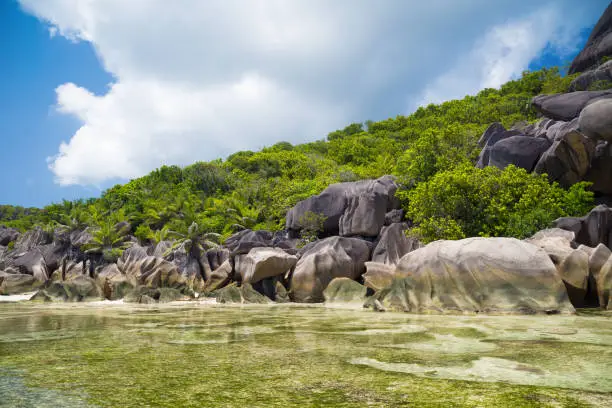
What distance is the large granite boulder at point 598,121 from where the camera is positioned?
20703 millimetres

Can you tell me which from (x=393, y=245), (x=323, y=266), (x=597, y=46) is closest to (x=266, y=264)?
(x=323, y=266)

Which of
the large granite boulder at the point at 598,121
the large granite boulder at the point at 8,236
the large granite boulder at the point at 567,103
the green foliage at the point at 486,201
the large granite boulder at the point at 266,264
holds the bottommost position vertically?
the large granite boulder at the point at 266,264

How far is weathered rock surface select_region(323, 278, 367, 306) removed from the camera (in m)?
20.4

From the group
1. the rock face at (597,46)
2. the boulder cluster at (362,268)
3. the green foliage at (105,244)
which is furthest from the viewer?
the rock face at (597,46)

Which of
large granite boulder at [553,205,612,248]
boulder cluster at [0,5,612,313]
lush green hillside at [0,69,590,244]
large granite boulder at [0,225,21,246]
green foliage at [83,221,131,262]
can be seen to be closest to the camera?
boulder cluster at [0,5,612,313]

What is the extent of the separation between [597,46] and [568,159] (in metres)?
23.0

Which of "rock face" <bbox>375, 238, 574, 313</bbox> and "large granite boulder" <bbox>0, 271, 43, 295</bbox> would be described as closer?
"rock face" <bbox>375, 238, 574, 313</bbox>

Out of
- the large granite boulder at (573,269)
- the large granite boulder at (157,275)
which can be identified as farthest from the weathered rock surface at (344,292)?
the large granite boulder at (157,275)

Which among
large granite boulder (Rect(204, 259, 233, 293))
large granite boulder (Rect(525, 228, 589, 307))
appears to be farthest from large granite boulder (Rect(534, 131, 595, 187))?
large granite boulder (Rect(204, 259, 233, 293))

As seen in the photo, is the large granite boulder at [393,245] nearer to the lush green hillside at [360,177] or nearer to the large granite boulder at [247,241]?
the lush green hillside at [360,177]

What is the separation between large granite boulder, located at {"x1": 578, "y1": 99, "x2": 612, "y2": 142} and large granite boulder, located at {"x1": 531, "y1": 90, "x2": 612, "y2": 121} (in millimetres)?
5248

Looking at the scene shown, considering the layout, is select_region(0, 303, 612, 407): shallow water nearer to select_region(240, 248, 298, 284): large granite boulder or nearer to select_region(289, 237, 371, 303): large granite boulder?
select_region(289, 237, 371, 303): large granite boulder

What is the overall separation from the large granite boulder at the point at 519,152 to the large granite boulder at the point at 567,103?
3411 millimetres

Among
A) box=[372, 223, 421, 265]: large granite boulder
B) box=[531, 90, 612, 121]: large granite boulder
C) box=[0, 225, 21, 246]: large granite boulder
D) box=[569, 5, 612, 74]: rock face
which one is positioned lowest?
box=[372, 223, 421, 265]: large granite boulder
